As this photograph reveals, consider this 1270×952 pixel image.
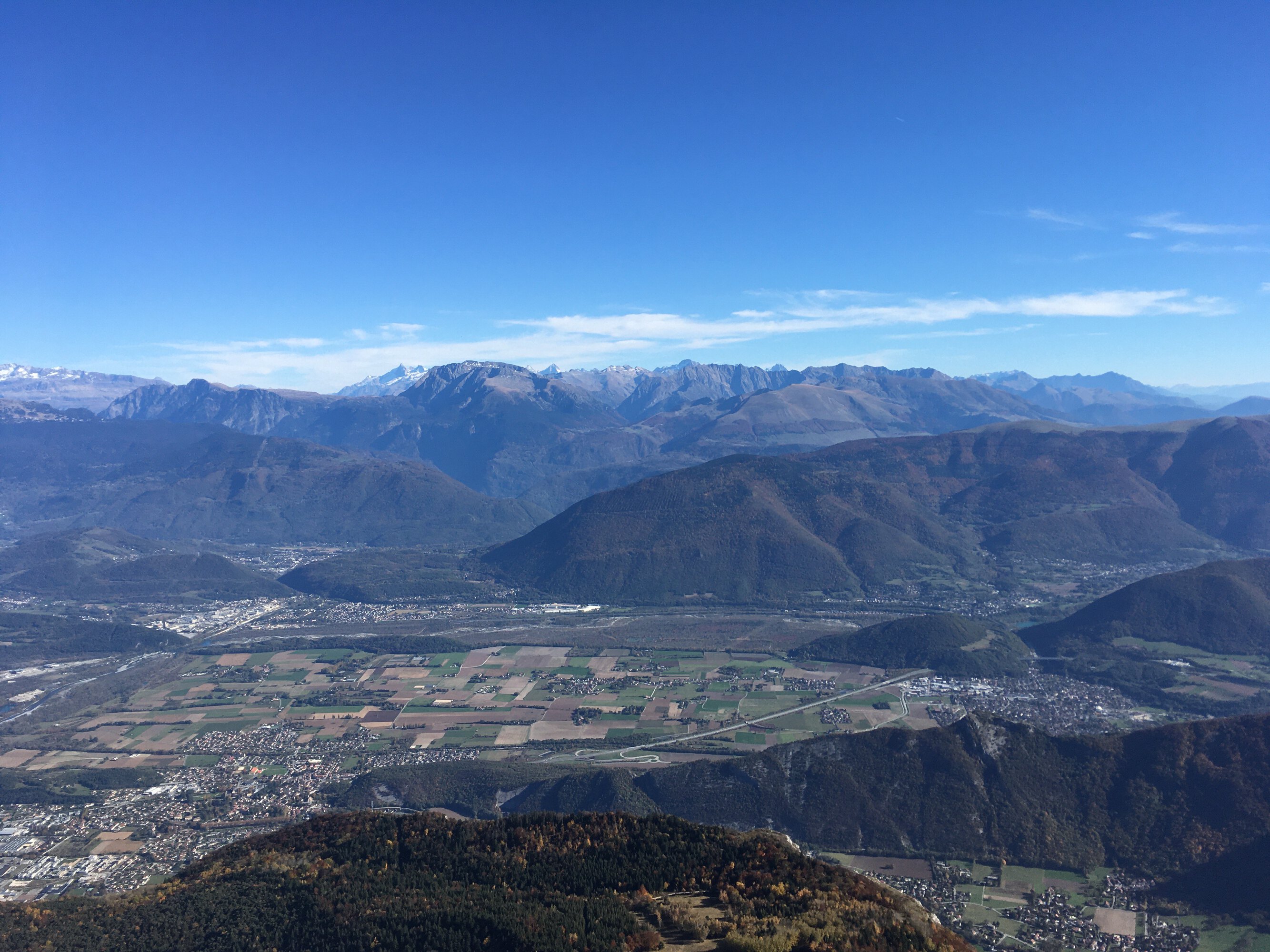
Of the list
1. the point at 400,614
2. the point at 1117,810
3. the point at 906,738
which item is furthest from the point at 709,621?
the point at 1117,810

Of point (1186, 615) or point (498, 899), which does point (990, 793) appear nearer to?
point (498, 899)

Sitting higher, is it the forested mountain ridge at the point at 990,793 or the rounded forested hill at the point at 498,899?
the rounded forested hill at the point at 498,899

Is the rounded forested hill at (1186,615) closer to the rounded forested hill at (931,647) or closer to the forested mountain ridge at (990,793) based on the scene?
the rounded forested hill at (931,647)

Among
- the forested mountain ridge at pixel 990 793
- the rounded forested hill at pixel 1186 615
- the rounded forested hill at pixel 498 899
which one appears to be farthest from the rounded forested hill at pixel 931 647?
the rounded forested hill at pixel 498 899

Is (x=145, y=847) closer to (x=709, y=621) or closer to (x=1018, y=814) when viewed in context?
(x=1018, y=814)

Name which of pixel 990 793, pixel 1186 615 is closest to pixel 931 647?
pixel 1186 615

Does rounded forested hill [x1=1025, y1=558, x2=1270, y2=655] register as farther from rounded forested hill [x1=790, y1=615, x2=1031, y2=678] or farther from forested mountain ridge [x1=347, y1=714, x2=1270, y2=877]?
forested mountain ridge [x1=347, y1=714, x2=1270, y2=877]
